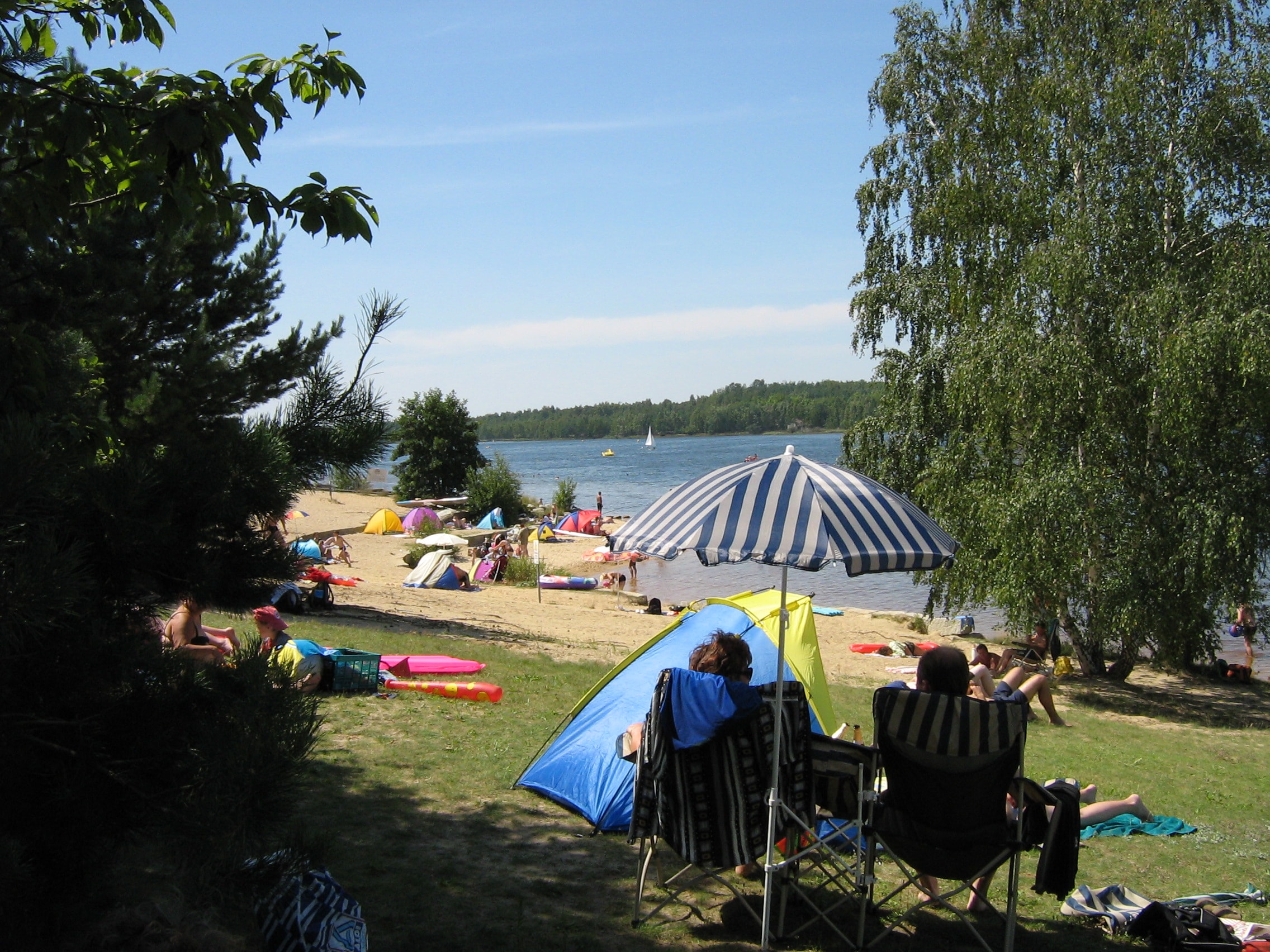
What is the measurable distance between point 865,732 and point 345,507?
37.5 meters

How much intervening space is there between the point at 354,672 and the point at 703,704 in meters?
4.88

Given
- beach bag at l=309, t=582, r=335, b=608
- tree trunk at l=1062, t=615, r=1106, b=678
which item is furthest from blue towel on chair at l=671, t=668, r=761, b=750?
tree trunk at l=1062, t=615, r=1106, b=678

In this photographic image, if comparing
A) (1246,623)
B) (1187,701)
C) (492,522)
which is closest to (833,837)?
(1246,623)

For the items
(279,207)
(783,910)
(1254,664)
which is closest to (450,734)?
(783,910)

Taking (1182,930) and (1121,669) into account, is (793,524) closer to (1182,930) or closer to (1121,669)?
(1182,930)

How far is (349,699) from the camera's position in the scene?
320 inches

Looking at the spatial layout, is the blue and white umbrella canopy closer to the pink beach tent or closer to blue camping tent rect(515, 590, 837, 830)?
blue camping tent rect(515, 590, 837, 830)

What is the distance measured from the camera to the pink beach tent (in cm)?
920

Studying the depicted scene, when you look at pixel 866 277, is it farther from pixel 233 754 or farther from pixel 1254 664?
pixel 233 754

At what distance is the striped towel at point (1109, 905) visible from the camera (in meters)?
4.66

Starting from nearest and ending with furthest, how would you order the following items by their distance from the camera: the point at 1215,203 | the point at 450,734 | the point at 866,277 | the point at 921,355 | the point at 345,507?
the point at 450,734 → the point at 1215,203 → the point at 921,355 → the point at 866,277 → the point at 345,507

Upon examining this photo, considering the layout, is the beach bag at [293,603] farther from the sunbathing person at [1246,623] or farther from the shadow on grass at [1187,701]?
the sunbathing person at [1246,623]

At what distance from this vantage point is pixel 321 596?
14.8 meters

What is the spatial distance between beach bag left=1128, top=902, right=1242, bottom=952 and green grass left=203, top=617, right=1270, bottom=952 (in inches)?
7.7
